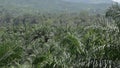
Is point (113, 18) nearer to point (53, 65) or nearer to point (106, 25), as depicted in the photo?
point (106, 25)

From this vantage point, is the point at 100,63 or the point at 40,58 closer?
the point at 100,63

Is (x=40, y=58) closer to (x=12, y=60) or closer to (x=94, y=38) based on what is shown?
(x=12, y=60)

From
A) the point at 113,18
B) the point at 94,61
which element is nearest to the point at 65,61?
the point at 94,61

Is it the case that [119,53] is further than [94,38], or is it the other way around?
[94,38]

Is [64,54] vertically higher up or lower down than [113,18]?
lower down

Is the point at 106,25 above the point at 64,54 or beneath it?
above

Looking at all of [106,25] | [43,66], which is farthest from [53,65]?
[106,25]

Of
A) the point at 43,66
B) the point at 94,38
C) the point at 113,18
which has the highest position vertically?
the point at 113,18

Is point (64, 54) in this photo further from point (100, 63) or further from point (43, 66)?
point (100, 63)
